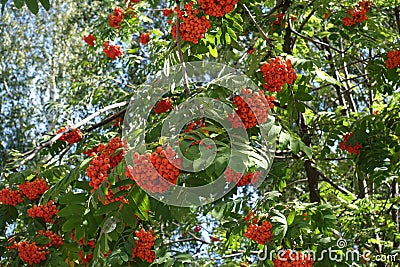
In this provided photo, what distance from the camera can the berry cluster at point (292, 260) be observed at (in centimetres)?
277

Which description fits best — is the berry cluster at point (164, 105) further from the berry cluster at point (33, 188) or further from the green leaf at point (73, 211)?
the green leaf at point (73, 211)

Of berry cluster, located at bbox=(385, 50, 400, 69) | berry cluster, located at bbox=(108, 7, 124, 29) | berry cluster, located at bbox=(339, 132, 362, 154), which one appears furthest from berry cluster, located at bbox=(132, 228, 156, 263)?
berry cluster, located at bbox=(108, 7, 124, 29)

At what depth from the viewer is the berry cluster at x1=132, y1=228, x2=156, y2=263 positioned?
290 cm

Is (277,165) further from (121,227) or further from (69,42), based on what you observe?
(69,42)

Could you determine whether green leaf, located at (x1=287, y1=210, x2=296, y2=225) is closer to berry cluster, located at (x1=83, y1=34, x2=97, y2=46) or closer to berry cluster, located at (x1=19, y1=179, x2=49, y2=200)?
berry cluster, located at (x1=19, y1=179, x2=49, y2=200)

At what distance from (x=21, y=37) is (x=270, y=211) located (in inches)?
510

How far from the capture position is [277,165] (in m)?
3.69

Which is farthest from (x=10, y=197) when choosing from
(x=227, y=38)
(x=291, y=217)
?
(x=291, y=217)

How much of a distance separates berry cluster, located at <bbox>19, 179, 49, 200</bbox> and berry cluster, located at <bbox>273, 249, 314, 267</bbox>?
5.36 ft

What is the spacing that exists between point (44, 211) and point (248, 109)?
1.59 metres

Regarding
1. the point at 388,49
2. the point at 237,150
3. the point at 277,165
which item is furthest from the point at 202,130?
the point at 388,49

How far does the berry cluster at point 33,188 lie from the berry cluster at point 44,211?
0.42ft

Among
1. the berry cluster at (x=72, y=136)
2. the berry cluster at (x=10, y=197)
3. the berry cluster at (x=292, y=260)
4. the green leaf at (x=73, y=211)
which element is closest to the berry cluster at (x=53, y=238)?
the berry cluster at (x=10, y=197)

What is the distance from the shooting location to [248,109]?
2.66 m
